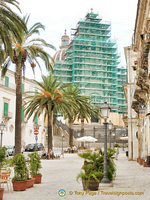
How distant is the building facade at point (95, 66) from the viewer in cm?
8000

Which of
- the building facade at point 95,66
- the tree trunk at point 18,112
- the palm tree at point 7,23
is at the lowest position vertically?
the tree trunk at point 18,112

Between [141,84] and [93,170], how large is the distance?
9509mm

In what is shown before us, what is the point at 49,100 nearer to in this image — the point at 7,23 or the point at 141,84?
Result: the point at 141,84

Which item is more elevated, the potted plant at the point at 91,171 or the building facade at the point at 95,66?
the building facade at the point at 95,66

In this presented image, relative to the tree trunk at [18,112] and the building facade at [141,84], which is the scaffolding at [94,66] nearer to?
the building facade at [141,84]

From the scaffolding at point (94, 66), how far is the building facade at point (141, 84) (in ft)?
161

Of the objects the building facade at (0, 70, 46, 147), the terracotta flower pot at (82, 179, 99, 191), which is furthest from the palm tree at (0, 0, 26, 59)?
the building facade at (0, 70, 46, 147)

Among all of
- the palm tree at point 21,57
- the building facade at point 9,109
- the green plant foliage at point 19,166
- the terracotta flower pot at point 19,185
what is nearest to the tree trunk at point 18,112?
the palm tree at point 21,57

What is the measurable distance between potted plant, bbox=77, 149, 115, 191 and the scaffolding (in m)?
66.3

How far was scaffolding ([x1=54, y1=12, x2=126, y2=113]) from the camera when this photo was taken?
8006cm

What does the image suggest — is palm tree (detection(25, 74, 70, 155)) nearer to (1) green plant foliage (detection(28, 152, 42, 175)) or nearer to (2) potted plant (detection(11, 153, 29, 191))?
(1) green plant foliage (detection(28, 152, 42, 175))

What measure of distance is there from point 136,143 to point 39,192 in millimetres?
18735

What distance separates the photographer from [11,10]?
14047 mm

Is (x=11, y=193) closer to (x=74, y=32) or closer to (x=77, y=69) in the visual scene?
(x=77, y=69)
